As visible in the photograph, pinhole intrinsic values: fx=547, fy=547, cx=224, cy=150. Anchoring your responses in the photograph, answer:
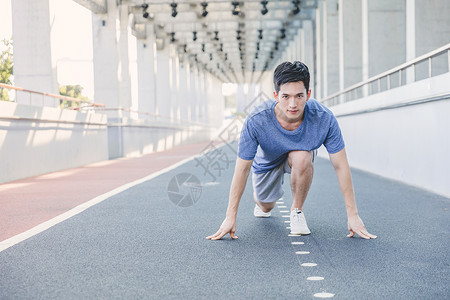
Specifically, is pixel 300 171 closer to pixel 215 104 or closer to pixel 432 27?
pixel 432 27

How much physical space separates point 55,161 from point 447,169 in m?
9.16

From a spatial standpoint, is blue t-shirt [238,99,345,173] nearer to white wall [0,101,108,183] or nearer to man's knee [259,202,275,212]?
man's knee [259,202,275,212]

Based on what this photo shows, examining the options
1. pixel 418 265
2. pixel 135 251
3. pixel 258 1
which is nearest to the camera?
pixel 418 265

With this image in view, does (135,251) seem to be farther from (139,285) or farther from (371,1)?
(371,1)

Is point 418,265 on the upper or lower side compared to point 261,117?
lower

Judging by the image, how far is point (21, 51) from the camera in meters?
15.0

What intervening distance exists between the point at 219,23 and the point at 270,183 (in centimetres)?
2913

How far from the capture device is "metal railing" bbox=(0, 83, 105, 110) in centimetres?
A: 1012

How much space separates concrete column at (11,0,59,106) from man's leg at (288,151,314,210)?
11.8 metres

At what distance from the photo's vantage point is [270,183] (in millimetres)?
4984

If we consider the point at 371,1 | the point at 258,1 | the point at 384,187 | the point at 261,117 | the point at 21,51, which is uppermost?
the point at 258,1

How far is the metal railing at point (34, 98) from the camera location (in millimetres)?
10117

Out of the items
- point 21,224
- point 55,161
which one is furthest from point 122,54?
point 21,224

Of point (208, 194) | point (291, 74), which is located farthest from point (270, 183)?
point (208, 194)
